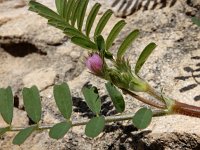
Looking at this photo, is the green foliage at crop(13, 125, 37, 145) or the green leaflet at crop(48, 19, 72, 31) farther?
the green leaflet at crop(48, 19, 72, 31)

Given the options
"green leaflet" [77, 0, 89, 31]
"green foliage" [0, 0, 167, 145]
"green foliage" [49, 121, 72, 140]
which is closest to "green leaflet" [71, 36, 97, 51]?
"green foliage" [0, 0, 167, 145]

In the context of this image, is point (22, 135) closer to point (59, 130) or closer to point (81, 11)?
point (59, 130)

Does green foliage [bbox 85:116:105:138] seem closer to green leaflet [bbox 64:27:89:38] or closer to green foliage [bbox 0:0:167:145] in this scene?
green foliage [bbox 0:0:167:145]

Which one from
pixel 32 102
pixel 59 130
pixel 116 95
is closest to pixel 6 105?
pixel 32 102

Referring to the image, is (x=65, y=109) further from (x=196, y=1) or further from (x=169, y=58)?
(x=196, y=1)

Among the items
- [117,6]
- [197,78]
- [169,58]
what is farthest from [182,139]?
[117,6]

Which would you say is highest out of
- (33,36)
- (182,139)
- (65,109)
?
(33,36)

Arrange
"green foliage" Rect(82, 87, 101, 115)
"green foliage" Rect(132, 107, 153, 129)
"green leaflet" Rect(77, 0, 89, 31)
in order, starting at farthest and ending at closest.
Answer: "green leaflet" Rect(77, 0, 89, 31)
"green foliage" Rect(82, 87, 101, 115)
"green foliage" Rect(132, 107, 153, 129)
